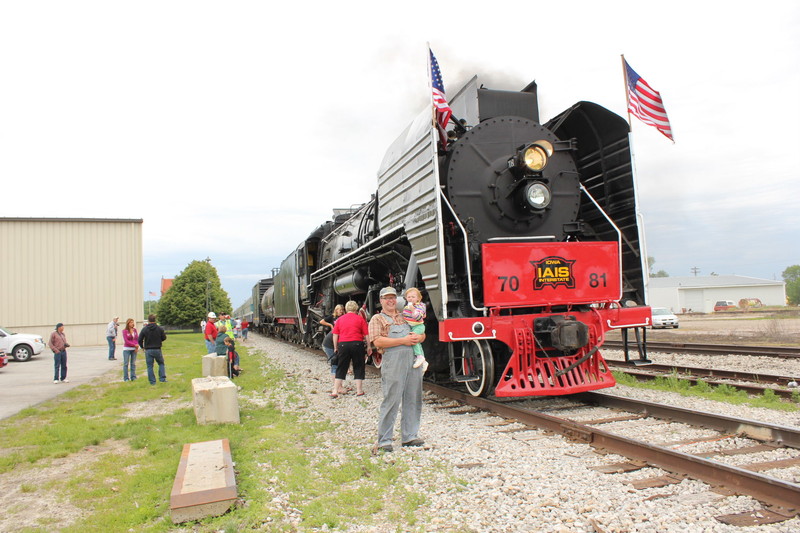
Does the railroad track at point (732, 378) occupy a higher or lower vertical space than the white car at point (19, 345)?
lower

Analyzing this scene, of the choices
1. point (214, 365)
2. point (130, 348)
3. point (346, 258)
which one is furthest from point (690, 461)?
point (130, 348)

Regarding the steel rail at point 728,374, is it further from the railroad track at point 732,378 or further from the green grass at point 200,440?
the green grass at point 200,440

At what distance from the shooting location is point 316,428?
6.02 metres

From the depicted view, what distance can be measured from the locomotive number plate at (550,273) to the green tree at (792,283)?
95770 mm

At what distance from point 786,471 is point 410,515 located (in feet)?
8.82

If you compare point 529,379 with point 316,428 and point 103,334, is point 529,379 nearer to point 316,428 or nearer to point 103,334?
point 316,428

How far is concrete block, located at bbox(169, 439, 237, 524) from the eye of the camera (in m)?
3.52

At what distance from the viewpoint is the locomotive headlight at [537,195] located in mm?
6297

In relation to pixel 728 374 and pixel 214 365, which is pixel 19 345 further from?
pixel 728 374

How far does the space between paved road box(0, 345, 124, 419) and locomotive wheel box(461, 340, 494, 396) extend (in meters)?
6.55

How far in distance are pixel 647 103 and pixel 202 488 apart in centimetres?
730

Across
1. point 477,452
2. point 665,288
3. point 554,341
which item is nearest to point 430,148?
point 554,341

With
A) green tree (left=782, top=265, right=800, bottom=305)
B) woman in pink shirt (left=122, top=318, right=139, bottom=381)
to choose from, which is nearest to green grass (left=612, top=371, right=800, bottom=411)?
woman in pink shirt (left=122, top=318, right=139, bottom=381)

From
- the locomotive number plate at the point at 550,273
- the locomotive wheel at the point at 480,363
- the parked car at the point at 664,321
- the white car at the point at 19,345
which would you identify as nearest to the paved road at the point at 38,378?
the white car at the point at 19,345
